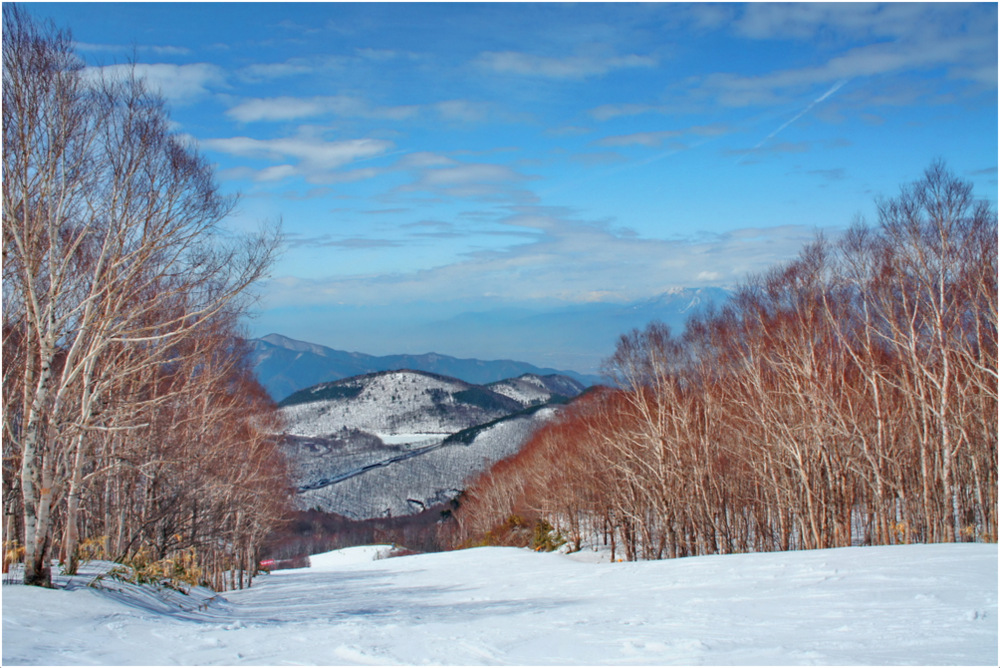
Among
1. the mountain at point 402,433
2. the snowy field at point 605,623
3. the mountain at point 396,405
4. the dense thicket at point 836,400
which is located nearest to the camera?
the snowy field at point 605,623

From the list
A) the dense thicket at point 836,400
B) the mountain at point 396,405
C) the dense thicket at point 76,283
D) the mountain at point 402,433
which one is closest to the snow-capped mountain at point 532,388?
the mountain at point 402,433

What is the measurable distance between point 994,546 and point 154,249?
52.1 ft

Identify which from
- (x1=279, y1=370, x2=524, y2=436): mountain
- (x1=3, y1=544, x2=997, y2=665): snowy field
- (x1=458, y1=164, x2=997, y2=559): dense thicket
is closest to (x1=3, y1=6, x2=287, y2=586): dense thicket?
(x1=3, y1=544, x2=997, y2=665): snowy field

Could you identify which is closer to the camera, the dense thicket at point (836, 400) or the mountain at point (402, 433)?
the dense thicket at point (836, 400)

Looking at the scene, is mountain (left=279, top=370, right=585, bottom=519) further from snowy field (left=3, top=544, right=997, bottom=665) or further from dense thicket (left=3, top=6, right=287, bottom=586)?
A: snowy field (left=3, top=544, right=997, bottom=665)

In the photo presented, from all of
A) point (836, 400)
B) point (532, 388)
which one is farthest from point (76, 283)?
point (532, 388)

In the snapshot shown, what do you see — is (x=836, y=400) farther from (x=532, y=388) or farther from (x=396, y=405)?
(x=532, y=388)

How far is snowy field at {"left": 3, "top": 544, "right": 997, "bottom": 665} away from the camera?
22.4 ft

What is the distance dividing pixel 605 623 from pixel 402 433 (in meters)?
137

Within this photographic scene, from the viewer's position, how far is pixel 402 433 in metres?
144

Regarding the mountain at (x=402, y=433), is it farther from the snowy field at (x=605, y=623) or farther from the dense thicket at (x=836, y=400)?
the snowy field at (x=605, y=623)

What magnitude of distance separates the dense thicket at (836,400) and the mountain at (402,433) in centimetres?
5004

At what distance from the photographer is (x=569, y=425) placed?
147 feet

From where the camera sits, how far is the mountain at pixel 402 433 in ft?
349
